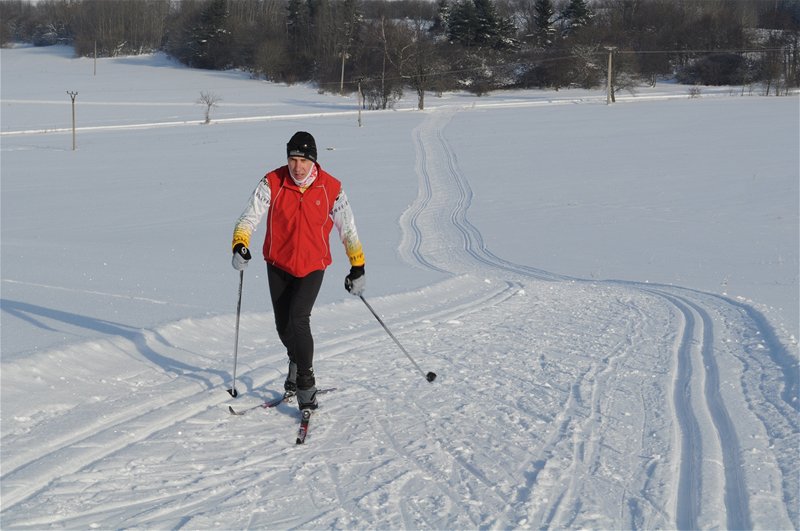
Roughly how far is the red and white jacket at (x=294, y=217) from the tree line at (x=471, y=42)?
183ft

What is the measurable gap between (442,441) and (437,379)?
4.46ft

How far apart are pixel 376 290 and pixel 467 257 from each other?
539 centimetres

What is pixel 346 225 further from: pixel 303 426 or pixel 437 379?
pixel 437 379

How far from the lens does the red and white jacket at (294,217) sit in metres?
5.04

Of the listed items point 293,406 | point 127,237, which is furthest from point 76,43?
point 293,406

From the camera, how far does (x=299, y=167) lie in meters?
4.94

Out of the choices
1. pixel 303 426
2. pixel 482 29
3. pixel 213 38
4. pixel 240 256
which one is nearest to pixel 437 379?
pixel 303 426

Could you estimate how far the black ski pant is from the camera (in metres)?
5.08

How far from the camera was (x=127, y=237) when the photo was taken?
18453mm

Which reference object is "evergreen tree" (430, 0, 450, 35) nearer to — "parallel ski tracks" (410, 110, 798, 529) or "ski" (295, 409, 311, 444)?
"parallel ski tracks" (410, 110, 798, 529)

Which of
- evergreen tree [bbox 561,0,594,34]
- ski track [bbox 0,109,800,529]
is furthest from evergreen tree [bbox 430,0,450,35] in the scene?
ski track [bbox 0,109,800,529]

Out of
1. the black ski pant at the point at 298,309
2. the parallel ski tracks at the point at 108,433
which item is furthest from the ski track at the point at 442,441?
the black ski pant at the point at 298,309

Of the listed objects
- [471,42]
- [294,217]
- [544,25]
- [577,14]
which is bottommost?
[294,217]

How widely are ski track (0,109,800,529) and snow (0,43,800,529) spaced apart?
19 mm
